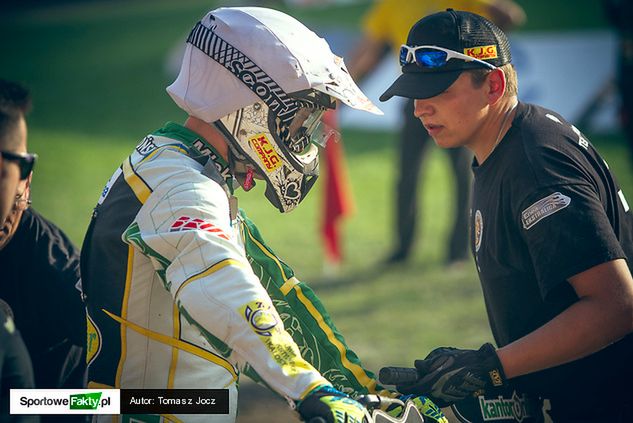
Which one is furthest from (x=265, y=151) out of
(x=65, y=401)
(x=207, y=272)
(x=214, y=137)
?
(x=65, y=401)

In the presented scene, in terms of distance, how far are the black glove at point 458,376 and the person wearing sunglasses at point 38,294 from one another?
1.54 metres

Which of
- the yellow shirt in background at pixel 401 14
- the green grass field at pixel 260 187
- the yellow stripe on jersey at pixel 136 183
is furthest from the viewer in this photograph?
the yellow shirt in background at pixel 401 14

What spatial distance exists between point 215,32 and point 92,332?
48.9 inches

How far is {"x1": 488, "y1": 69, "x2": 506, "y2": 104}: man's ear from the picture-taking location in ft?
13.0

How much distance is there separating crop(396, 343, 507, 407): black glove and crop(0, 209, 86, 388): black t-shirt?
155cm

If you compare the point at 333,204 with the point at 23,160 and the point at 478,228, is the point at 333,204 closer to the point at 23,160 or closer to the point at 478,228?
the point at 478,228

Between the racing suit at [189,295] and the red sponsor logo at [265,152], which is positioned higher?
the red sponsor logo at [265,152]

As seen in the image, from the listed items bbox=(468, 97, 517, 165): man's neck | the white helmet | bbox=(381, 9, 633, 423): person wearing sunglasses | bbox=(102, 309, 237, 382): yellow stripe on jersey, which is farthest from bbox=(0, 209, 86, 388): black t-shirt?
bbox=(468, 97, 517, 165): man's neck

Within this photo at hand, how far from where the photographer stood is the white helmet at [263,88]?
11.7 feet

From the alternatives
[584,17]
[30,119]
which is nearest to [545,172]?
[30,119]

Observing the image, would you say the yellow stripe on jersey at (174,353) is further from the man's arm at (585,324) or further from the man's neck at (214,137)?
the man's arm at (585,324)

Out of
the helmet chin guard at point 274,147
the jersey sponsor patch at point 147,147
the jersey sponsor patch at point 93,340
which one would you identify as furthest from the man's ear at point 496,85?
the jersey sponsor patch at point 93,340

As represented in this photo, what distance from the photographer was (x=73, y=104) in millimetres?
16375

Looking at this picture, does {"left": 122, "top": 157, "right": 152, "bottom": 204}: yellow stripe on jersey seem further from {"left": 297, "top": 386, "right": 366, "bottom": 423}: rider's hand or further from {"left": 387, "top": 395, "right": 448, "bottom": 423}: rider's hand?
{"left": 387, "top": 395, "right": 448, "bottom": 423}: rider's hand
